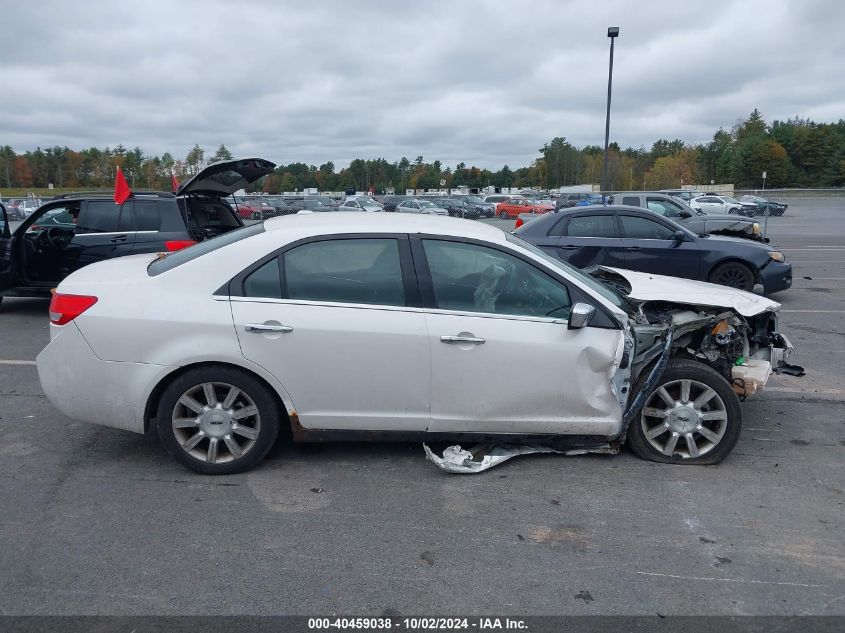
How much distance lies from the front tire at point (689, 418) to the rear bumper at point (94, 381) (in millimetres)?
2978

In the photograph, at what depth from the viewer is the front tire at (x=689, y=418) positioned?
14.5ft

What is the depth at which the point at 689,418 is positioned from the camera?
445 centimetres

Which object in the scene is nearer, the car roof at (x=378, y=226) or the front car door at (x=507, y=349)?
the front car door at (x=507, y=349)

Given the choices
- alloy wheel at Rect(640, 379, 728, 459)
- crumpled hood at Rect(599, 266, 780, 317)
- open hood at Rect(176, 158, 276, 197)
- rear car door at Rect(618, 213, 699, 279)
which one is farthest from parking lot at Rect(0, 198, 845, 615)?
rear car door at Rect(618, 213, 699, 279)

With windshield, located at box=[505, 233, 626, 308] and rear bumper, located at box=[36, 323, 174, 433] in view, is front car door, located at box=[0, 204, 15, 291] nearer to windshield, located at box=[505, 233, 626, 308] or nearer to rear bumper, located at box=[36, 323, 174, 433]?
rear bumper, located at box=[36, 323, 174, 433]

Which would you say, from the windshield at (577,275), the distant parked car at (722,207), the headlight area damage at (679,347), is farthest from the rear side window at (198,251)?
the distant parked car at (722,207)

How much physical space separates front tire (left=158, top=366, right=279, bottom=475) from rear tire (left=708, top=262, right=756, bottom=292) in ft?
26.3

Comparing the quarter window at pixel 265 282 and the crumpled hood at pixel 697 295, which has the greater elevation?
the quarter window at pixel 265 282

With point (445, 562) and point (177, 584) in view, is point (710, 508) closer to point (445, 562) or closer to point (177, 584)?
point (445, 562)

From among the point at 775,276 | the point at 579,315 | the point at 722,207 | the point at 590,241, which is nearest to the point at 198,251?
the point at 579,315

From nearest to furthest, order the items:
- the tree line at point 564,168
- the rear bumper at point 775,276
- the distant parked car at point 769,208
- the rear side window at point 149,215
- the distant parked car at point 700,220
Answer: the rear side window at point 149,215 → the rear bumper at point 775,276 → the distant parked car at point 700,220 → the distant parked car at point 769,208 → the tree line at point 564,168

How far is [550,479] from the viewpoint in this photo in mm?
4293

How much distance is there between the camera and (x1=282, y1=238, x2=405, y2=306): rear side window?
4230 millimetres

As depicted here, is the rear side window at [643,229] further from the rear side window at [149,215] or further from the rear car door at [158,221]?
the rear side window at [149,215]
